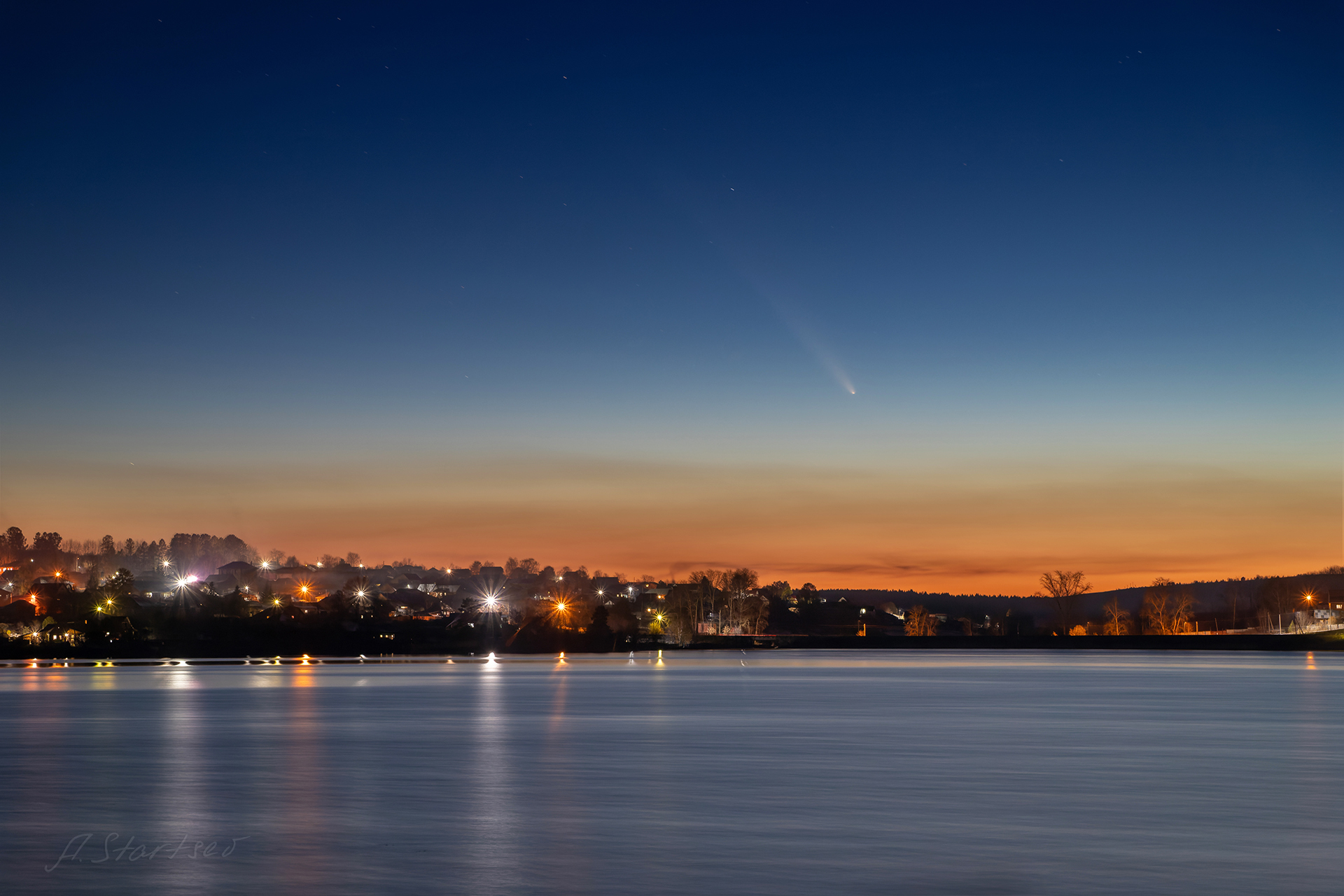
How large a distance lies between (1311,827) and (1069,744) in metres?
12.5

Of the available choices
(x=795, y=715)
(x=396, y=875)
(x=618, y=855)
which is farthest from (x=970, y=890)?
(x=795, y=715)

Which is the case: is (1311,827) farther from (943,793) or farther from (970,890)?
(970,890)

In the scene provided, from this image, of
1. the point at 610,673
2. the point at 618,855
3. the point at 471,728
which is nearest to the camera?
the point at 618,855

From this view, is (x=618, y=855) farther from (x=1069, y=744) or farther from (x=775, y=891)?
(x=1069, y=744)

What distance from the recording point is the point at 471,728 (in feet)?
112

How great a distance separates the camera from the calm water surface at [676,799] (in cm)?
1385

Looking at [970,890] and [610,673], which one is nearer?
[970,890]

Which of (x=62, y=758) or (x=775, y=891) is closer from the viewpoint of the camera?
(x=775, y=891)

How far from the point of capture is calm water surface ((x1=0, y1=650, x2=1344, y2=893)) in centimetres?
1385

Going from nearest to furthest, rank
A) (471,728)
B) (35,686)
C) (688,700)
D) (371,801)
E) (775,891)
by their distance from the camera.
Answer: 1. (775,891)
2. (371,801)
3. (471,728)
4. (688,700)
5. (35,686)

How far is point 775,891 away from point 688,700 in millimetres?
37095

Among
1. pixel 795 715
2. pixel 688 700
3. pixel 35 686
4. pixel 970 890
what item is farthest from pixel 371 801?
pixel 35 686

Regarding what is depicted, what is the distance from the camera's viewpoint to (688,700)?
4959 centimetres

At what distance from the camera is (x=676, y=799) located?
20.0 m
